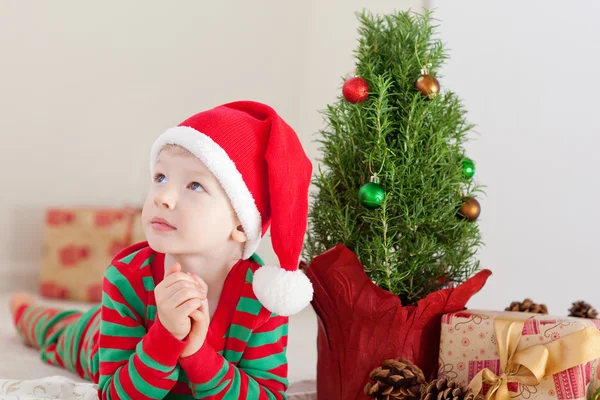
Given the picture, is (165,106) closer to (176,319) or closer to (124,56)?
(124,56)

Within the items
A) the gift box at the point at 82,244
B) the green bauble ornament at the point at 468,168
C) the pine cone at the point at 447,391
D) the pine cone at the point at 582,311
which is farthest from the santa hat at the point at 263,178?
the gift box at the point at 82,244

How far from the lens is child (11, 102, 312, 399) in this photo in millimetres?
887

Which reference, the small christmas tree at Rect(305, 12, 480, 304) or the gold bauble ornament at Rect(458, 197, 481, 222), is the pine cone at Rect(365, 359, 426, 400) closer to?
the small christmas tree at Rect(305, 12, 480, 304)

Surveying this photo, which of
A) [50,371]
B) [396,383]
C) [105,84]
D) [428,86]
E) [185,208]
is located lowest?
[50,371]

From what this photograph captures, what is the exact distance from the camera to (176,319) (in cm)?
85

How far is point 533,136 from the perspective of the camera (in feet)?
5.85

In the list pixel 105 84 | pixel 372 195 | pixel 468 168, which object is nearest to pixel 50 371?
pixel 372 195

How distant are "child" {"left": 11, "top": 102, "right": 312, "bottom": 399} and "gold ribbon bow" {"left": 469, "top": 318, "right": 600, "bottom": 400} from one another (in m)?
0.29

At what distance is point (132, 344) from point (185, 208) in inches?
8.0

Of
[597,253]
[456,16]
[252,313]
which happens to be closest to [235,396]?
[252,313]

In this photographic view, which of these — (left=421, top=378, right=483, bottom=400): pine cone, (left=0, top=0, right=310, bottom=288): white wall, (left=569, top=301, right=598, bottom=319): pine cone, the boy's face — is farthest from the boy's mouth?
(left=0, top=0, right=310, bottom=288): white wall

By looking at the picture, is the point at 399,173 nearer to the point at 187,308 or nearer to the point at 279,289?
the point at 279,289

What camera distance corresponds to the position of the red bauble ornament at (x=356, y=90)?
3.55 feet

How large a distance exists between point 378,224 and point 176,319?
1.21 feet
